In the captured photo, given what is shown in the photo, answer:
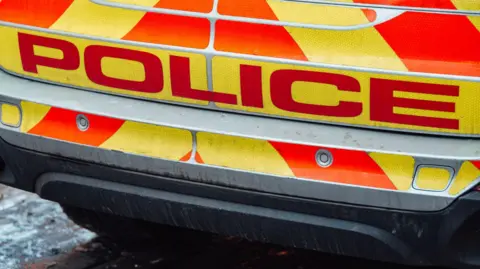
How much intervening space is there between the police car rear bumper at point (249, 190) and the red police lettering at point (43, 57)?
0.24ft

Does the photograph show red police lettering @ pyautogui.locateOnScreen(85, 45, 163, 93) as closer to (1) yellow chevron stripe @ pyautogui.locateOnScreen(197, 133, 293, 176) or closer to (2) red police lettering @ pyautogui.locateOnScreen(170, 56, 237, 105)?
(2) red police lettering @ pyautogui.locateOnScreen(170, 56, 237, 105)

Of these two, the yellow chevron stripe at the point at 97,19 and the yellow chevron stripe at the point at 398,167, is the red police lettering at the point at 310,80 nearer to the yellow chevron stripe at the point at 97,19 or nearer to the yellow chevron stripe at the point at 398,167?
the yellow chevron stripe at the point at 398,167

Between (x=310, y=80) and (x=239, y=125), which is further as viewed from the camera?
(x=239, y=125)

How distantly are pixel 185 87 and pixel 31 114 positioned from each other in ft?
1.81

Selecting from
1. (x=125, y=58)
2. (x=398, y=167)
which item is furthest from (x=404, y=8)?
(x=125, y=58)

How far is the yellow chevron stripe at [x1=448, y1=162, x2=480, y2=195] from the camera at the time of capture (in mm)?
2559

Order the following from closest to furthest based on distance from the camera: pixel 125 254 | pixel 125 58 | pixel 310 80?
pixel 310 80 < pixel 125 58 < pixel 125 254

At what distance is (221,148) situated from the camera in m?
2.83

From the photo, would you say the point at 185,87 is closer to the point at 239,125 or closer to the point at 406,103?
the point at 239,125

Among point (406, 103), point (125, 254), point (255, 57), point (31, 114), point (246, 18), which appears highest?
point (246, 18)

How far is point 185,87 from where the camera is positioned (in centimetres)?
287

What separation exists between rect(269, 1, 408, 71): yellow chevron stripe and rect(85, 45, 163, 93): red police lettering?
1.38 feet

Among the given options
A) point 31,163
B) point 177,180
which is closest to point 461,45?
point 177,180

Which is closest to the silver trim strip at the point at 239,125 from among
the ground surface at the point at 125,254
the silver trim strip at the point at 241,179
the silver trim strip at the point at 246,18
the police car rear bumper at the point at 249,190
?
the police car rear bumper at the point at 249,190
